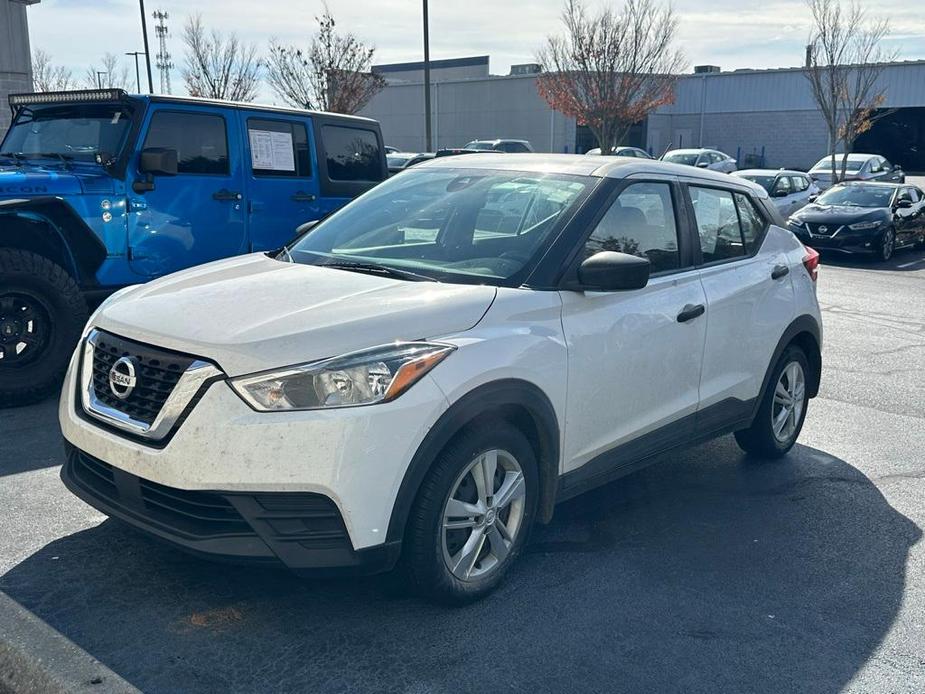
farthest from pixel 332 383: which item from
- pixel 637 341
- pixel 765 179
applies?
pixel 765 179

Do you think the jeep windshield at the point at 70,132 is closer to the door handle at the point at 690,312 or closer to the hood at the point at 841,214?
the door handle at the point at 690,312

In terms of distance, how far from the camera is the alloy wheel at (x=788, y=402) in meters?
5.48

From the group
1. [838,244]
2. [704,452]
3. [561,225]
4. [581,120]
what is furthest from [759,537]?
[581,120]

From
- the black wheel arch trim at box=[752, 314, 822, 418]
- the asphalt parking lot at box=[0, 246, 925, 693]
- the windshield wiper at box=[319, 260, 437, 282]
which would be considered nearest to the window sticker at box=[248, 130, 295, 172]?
the asphalt parking lot at box=[0, 246, 925, 693]

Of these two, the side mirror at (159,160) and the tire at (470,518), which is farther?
the side mirror at (159,160)

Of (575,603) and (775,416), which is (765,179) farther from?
(575,603)

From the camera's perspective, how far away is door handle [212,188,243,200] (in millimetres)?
7238

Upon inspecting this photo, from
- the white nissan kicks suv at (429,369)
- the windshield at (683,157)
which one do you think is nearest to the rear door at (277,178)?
the white nissan kicks suv at (429,369)

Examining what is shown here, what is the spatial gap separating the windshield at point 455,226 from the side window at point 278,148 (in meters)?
3.09

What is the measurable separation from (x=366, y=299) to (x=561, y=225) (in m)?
1.00

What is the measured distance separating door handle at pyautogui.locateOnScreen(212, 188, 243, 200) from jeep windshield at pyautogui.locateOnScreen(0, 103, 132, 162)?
82cm

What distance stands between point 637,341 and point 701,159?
94.1ft

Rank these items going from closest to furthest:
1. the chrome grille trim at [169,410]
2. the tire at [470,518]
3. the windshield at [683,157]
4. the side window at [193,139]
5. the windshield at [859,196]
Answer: the chrome grille trim at [169,410]
the tire at [470,518]
the side window at [193,139]
the windshield at [859,196]
the windshield at [683,157]

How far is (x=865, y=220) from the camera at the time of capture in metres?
16.8
